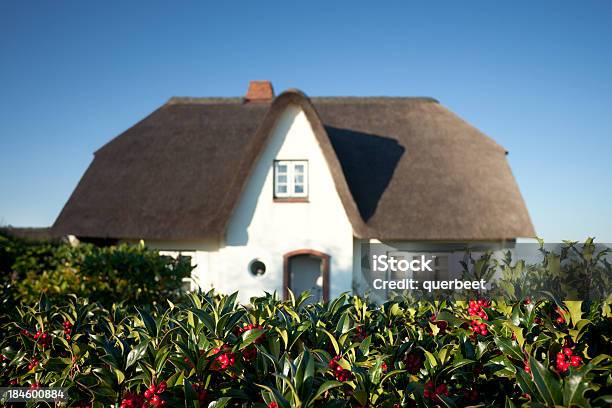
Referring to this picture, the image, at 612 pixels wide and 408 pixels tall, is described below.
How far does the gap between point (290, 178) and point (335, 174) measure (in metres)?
1.41

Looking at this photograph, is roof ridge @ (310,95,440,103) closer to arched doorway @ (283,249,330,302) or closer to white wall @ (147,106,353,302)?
white wall @ (147,106,353,302)

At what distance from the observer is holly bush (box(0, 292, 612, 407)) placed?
2193mm

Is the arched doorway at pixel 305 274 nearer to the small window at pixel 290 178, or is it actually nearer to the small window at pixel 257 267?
the small window at pixel 257 267

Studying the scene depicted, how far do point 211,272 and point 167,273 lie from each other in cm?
617

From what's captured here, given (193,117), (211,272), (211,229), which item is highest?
(193,117)

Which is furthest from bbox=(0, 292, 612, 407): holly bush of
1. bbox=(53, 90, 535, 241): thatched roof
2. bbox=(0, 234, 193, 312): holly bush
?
bbox=(53, 90, 535, 241): thatched roof

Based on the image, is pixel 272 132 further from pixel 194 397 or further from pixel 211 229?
pixel 194 397

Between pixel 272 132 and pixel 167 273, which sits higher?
pixel 272 132

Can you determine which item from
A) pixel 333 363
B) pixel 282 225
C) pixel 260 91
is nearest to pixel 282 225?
pixel 282 225

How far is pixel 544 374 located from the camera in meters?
2.09

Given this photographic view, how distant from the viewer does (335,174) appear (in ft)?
45.6

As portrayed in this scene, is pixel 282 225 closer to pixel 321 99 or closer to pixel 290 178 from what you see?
pixel 290 178

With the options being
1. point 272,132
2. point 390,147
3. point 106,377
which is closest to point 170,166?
point 272,132

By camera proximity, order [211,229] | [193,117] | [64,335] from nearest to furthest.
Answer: [64,335] → [211,229] → [193,117]
